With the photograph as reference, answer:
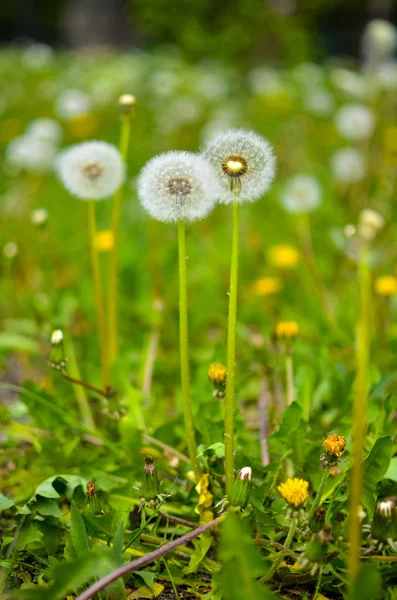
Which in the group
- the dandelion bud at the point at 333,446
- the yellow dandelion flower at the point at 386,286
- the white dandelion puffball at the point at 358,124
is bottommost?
the dandelion bud at the point at 333,446

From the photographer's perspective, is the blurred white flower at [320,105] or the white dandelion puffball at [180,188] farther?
the blurred white flower at [320,105]

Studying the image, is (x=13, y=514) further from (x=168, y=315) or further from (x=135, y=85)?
(x=135, y=85)

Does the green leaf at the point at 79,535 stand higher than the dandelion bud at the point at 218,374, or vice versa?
the dandelion bud at the point at 218,374

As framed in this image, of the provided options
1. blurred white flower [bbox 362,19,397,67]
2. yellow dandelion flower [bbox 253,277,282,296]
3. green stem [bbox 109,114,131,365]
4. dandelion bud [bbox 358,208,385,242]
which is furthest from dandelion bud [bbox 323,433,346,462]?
blurred white flower [bbox 362,19,397,67]

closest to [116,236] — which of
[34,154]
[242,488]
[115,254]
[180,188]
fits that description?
[115,254]

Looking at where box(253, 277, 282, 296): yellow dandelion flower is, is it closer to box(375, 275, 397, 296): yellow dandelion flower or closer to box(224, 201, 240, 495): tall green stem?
box(375, 275, 397, 296): yellow dandelion flower

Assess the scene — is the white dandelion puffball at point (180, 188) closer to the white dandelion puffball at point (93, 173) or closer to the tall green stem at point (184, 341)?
the tall green stem at point (184, 341)

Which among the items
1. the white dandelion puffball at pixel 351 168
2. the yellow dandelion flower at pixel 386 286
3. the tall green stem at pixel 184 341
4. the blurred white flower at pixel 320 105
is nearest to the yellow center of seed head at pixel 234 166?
the tall green stem at pixel 184 341
